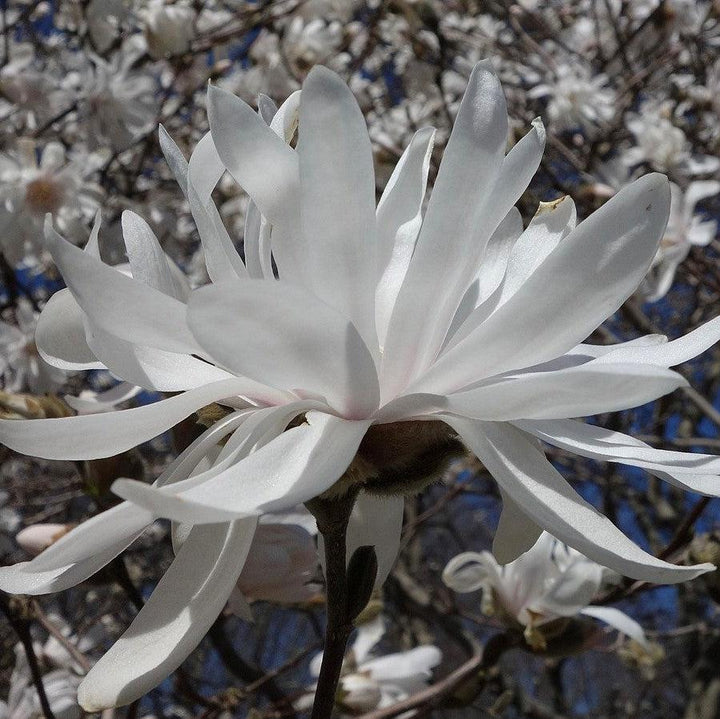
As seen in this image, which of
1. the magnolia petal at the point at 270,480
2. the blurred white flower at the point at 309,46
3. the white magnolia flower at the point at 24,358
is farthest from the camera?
the blurred white flower at the point at 309,46

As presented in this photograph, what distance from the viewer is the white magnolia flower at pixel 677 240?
1715 mm

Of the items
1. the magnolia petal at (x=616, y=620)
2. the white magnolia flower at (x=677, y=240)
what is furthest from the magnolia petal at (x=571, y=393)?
the white magnolia flower at (x=677, y=240)

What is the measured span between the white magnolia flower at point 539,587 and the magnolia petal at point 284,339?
43 cm

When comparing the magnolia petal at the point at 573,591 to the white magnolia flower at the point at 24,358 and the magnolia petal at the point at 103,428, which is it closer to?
the magnolia petal at the point at 103,428

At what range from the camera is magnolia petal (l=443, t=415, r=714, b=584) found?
32cm

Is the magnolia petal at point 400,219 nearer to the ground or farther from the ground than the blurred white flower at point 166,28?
farther from the ground

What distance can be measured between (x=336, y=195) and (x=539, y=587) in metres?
0.57

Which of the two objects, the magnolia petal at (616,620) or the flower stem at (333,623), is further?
the magnolia petal at (616,620)

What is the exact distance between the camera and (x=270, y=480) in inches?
12.6

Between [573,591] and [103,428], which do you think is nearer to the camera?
[103,428]

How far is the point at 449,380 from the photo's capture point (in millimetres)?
366

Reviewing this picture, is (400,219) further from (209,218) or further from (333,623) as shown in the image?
(333,623)

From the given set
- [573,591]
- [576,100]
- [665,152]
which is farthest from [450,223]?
[576,100]

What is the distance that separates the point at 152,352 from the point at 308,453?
110 mm
